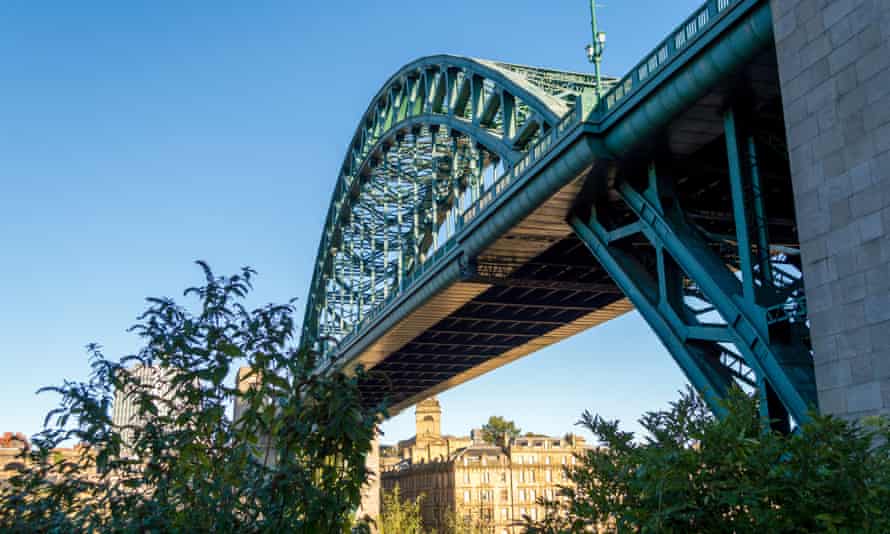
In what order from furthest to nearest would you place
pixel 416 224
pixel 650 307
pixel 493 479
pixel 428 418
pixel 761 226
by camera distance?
1. pixel 428 418
2. pixel 493 479
3. pixel 416 224
4. pixel 650 307
5. pixel 761 226

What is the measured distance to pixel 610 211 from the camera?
110 feet

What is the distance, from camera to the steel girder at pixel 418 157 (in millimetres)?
43188

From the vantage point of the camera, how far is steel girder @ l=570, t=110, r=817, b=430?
21.4 metres

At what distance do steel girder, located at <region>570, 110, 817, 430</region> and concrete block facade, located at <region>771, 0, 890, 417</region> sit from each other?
2.33 meters

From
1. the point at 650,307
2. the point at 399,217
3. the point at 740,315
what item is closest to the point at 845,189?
the point at 740,315

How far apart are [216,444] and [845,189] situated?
12197 millimetres

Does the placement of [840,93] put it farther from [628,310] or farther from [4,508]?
[628,310]

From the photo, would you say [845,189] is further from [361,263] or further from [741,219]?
[361,263]

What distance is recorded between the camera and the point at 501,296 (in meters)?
50.8

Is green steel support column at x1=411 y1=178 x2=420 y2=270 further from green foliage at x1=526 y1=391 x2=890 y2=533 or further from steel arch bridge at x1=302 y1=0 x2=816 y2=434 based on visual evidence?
green foliage at x1=526 y1=391 x2=890 y2=533

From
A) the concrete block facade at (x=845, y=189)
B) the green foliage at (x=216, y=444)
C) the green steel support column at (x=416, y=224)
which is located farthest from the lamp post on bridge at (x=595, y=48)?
the green steel support column at (x=416, y=224)

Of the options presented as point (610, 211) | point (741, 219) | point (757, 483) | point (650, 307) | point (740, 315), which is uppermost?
point (610, 211)

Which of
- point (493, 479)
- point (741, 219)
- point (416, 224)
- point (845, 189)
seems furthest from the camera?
point (493, 479)

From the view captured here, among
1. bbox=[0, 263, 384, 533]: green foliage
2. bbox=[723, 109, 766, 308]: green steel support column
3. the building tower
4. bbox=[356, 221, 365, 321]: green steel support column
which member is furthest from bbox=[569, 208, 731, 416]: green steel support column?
the building tower
